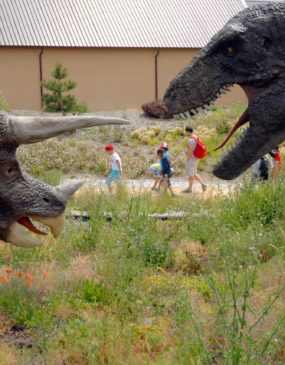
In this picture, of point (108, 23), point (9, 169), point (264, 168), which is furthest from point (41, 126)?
point (108, 23)

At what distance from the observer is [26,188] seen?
15.4 ft

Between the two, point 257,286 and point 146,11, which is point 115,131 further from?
point 257,286

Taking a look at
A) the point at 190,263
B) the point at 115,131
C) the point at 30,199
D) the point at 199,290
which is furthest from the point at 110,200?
the point at 115,131

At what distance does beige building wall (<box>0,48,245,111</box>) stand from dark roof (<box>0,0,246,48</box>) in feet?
1.30

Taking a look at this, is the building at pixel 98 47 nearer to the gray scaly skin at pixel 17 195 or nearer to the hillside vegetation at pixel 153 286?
the hillside vegetation at pixel 153 286

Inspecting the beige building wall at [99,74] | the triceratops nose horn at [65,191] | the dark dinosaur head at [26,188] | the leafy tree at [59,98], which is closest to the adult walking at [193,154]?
the leafy tree at [59,98]

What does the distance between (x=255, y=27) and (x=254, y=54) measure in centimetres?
14

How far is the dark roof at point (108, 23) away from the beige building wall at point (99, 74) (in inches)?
15.5

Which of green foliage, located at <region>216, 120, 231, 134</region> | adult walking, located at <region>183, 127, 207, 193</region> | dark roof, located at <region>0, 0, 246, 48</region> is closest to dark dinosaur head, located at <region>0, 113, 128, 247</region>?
adult walking, located at <region>183, 127, 207, 193</region>

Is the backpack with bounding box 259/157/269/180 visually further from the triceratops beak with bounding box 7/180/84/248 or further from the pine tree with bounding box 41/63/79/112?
the pine tree with bounding box 41/63/79/112

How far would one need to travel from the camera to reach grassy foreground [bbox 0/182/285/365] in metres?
5.52

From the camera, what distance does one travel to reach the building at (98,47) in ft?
95.4

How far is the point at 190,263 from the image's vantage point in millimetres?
8445

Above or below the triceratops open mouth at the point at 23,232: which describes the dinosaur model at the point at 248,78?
above
